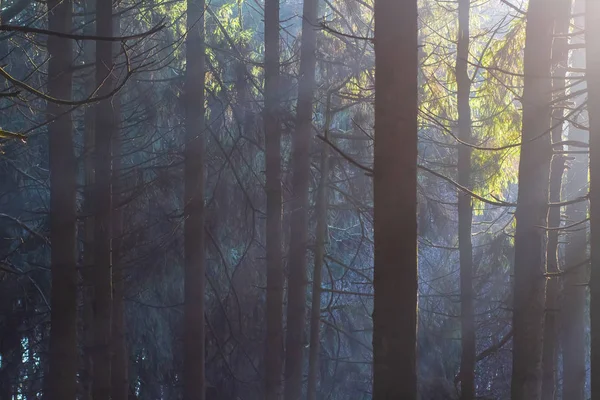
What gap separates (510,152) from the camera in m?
11.6

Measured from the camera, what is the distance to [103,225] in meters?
9.85

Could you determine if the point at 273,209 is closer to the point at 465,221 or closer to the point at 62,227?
the point at 465,221

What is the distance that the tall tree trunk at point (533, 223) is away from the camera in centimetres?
778

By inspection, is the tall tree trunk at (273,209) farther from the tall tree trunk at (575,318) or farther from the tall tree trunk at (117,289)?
the tall tree trunk at (575,318)

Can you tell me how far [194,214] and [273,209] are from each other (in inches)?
50.9

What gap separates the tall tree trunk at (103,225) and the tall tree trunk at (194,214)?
1.78 m

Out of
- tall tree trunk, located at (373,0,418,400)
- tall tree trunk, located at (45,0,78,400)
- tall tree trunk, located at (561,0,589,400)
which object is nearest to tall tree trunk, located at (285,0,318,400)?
tall tree trunk, located at (45,0,78,400)

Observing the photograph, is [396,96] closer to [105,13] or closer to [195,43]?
[105,13]

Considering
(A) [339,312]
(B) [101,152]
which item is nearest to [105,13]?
(B) [101,152]

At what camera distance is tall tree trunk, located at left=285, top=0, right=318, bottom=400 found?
490 inches

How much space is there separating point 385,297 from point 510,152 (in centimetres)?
735

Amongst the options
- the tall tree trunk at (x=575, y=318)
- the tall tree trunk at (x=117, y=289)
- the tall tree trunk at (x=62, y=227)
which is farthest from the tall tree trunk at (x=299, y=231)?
the tall tree trunk at (x=575, y=318)

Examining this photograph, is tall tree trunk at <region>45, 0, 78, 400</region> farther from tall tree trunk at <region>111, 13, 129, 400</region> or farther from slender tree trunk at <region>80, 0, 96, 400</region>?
slender tree trunk at <region>80, 0, 96, 400</region>

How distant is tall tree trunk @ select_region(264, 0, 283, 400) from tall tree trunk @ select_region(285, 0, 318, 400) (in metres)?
0.39
